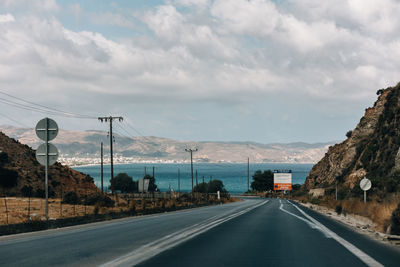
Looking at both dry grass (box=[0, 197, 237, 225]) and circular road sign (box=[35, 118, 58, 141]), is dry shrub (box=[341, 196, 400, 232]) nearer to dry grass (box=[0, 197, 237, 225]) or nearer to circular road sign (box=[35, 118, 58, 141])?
circular road sign (box=[35, 118, 58, 141])

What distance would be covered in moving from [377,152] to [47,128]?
2178 inches

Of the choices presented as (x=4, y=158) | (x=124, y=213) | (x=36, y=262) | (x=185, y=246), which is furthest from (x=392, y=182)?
(x=4, y=158)

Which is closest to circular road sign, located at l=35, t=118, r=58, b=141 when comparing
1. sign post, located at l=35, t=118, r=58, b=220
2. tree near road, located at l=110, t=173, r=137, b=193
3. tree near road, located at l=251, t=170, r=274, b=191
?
sign post, located at l=35, t=118, r=58, b=220

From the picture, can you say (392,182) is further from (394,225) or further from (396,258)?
(396,258)

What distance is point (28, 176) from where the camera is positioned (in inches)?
2630

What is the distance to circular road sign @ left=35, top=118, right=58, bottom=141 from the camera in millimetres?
20422

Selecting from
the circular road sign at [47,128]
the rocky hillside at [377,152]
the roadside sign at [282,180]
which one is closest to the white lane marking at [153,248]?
the circular road sign at [47,128]

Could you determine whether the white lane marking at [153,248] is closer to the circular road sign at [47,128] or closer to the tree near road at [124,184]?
the circular road sign at [47,128]

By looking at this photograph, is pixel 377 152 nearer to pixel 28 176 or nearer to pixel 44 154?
pixel 28 176

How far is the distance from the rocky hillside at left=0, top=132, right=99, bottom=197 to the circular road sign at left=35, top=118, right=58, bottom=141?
39.9 meters

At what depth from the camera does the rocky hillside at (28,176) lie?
62.1 m

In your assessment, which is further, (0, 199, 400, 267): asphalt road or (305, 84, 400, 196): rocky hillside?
(305, 84, 400, 196): rocky hillside

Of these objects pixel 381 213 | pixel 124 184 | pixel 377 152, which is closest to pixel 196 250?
pixel 381 213

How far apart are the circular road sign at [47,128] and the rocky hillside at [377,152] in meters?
31.7
